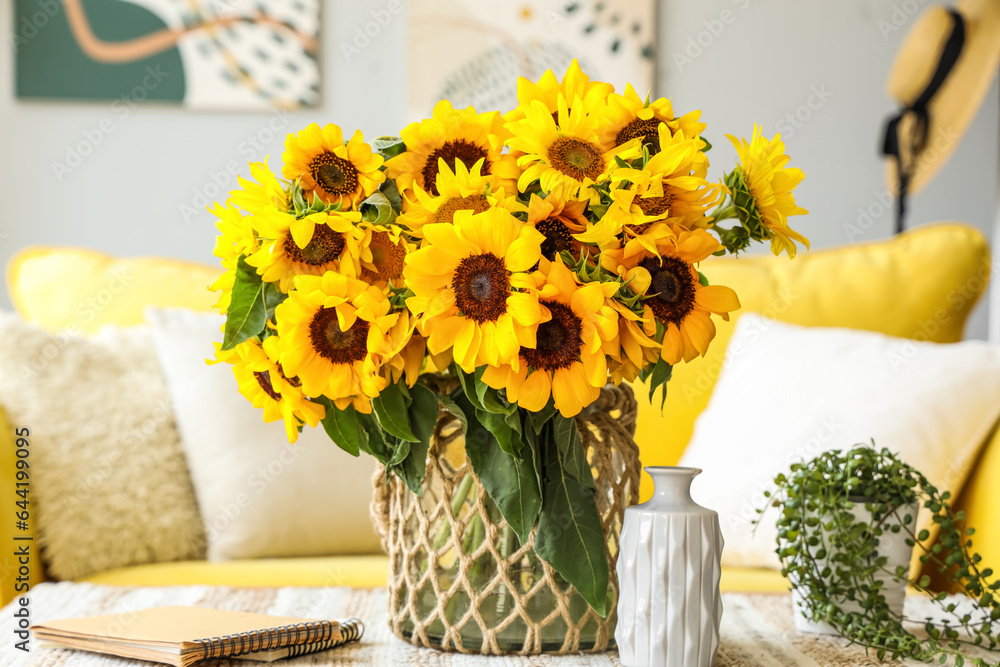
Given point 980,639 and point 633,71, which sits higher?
point 633,71

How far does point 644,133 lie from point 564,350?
17 cm

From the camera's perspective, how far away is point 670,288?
603 mm

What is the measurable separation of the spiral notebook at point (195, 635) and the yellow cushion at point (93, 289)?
890 millimetres

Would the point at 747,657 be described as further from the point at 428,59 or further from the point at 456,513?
the point at 428,59

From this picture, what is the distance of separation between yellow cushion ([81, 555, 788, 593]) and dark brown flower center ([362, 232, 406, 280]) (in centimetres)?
72

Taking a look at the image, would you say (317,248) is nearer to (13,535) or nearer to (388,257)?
(388,257)

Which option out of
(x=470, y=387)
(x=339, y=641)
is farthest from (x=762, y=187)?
(x=339, y=641)

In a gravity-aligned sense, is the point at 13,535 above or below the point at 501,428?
below

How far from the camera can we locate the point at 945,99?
2195mm

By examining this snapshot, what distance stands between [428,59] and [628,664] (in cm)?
187

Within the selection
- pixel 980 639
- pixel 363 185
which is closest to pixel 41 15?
pixel 363 185

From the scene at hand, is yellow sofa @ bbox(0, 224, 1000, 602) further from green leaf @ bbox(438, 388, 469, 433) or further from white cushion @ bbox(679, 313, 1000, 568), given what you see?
green leaf @ bbox(438, 388, 469, 433)

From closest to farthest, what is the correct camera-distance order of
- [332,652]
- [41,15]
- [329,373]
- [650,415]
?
[329,373] → [332,652] → [650,415] → [41,15]

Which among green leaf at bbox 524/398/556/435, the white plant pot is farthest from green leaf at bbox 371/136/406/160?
the white plant pot
